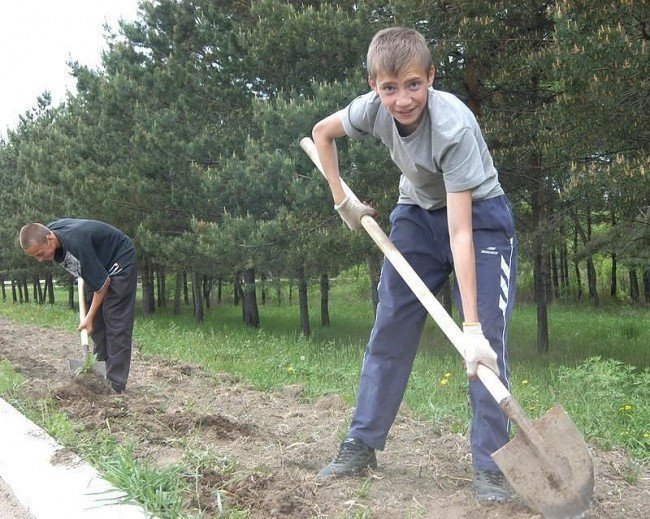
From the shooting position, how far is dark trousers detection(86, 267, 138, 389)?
523 cm

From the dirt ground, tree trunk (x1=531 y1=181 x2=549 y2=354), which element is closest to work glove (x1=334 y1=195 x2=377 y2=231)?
the dirt ground

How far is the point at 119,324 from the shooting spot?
209 inches

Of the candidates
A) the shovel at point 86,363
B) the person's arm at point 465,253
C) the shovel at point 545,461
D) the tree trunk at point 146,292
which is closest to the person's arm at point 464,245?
the person's arm at point 465,253

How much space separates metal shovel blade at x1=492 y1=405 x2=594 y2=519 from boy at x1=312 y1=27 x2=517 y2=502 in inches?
8.4

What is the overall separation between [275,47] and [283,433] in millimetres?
9647

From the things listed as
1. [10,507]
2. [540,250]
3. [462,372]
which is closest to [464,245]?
[10,507]

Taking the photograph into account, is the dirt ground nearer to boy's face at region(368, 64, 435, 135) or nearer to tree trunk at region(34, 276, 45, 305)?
boy's face at region(368, 64, 435, 135)

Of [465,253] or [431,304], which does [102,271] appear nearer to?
[431,304]

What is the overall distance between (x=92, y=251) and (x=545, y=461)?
3.77 m

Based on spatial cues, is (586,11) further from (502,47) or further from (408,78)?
(408,78)

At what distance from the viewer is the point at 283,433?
396 centimetres

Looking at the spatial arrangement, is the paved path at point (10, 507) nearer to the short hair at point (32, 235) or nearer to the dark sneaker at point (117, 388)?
the dark sneaker at point (117, 388)

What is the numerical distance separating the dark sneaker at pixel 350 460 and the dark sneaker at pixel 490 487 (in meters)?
0.53

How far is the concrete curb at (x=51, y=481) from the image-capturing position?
269 centimetres
